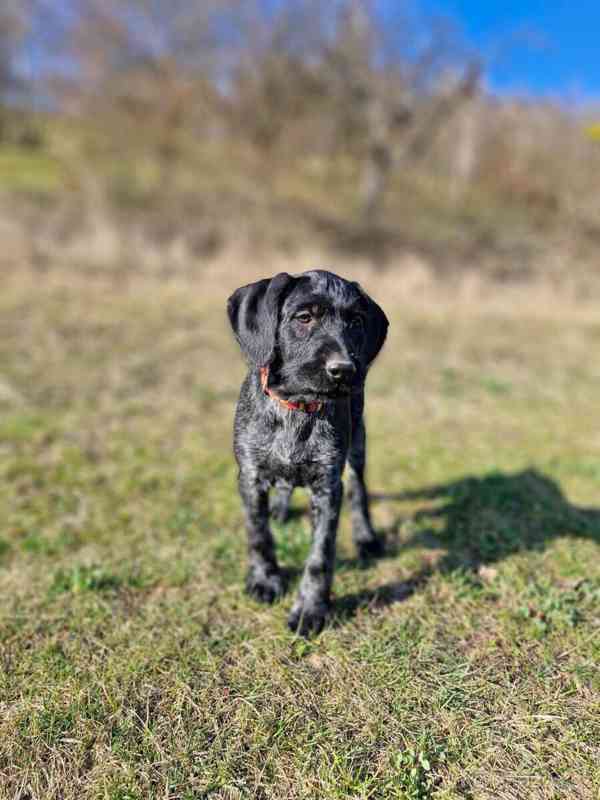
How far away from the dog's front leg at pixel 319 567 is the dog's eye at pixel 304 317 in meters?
0.93

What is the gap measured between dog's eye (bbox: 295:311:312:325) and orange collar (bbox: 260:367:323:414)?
32 cm

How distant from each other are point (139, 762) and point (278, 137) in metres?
24.6

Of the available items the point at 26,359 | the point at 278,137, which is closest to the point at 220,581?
the point at 26,359

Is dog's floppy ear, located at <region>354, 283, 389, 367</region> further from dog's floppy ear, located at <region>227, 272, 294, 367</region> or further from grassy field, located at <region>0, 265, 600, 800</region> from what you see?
grassy field, located at <region>0, 265, 600, 800</region>

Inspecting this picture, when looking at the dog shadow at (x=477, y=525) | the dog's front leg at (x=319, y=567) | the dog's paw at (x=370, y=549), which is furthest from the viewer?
the dog's paw at (x=370, y=549)

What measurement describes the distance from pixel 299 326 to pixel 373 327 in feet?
1.48

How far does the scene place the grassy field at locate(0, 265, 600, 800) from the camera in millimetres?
2539

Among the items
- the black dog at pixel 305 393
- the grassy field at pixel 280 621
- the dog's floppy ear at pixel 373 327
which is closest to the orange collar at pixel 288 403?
the black dog at pixel 305 393

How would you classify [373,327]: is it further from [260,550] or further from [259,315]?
[260,550]

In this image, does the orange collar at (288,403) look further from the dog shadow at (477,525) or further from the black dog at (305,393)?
the dog shadow at (477,525)

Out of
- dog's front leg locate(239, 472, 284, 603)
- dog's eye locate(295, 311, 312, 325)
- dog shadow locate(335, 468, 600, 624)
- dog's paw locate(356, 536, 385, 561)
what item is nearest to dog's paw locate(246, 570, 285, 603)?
dog's front leg locate(239, 472, 284, 603)

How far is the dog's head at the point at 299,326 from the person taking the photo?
289cm

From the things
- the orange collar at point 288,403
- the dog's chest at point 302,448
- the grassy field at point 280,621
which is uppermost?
the orange collar at point 288,403

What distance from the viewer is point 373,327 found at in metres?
3.16
